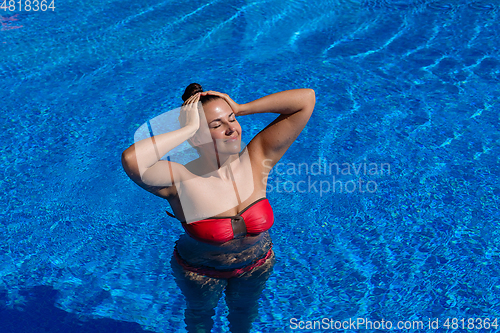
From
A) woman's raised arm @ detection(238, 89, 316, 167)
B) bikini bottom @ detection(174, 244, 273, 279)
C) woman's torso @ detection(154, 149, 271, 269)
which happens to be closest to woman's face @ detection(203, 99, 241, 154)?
woman's raised arm @ detection(238, 89, 316, 167)

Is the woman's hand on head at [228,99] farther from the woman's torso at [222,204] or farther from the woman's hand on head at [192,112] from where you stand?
the woman's torso at [222,204]

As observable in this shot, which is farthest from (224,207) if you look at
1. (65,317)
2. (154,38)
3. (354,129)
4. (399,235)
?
(154,38)

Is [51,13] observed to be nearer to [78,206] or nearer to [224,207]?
[78,206]

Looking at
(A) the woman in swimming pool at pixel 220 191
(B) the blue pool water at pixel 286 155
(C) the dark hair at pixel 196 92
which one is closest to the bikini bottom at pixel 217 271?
(A) the woman in swimming pool at pixel 220 191

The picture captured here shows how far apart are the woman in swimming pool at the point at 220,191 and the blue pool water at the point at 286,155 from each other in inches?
22.8

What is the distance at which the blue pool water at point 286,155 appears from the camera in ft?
11.5

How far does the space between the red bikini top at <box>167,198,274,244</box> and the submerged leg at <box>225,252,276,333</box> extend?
354mm

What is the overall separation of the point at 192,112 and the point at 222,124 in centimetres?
18

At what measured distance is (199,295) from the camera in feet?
9.18

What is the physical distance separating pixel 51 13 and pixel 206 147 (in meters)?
5.54

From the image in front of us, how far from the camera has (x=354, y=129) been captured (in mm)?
4898

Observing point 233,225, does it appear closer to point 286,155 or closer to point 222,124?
point 222,124

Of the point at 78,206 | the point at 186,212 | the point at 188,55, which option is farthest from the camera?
the point at 188,55

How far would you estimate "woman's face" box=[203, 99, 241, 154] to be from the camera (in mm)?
2445
